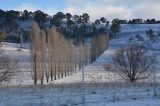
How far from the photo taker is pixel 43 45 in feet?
177

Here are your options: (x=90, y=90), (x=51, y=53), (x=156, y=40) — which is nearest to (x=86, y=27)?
(x=156, y=40)

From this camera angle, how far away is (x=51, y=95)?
17688mm

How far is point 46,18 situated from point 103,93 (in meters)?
173

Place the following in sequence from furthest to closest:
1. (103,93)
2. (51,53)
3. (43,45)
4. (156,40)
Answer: (156,40) → (51,53) → (43,45) → (103,93)

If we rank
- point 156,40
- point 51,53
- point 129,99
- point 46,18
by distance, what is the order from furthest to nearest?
point 46,18 → point 156,40 → point 51,53 → point 129,99

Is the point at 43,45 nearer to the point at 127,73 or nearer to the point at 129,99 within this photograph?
the point at 127,73

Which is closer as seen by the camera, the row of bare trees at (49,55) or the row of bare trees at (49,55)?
the row of bare trees at (49,55)

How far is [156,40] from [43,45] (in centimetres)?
11596

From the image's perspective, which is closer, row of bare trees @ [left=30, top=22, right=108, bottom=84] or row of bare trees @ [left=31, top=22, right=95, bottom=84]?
row of bare trees @ [left=30, top=22, right=108, bottom=84]

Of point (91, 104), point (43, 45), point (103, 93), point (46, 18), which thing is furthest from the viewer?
point (46, 18)

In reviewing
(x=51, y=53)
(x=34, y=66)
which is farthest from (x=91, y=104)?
(x=51, y=53)

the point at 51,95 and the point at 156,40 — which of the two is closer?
the point at 51,95

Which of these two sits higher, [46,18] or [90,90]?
[46,18]

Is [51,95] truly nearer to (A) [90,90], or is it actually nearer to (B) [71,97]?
(B) [71,97]
